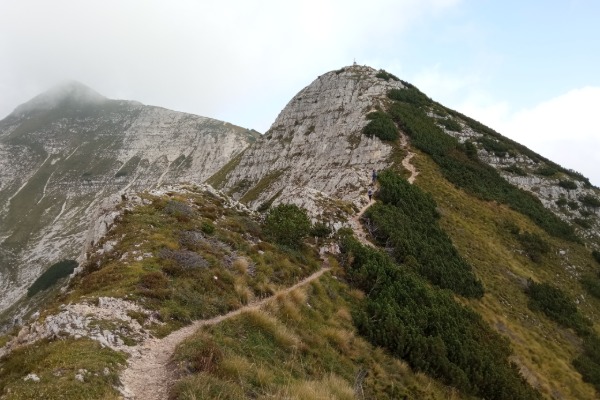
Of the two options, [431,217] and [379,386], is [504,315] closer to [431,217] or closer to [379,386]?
[431,217]

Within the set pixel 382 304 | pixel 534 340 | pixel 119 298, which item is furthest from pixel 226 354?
pixel 534 340

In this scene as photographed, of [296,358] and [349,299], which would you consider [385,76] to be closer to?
[349,299]

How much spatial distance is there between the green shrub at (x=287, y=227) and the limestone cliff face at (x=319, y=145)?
59.5 ft

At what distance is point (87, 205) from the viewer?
14388cm

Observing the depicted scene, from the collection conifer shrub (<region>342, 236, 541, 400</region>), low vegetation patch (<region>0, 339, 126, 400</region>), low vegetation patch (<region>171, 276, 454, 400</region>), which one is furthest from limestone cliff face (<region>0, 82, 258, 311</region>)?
low vegetation patch (<region>0, 339, 126, 400</region>)

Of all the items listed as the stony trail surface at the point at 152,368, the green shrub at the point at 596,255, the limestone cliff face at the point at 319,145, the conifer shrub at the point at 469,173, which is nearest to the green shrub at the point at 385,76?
the limestone cliff face at the point at 319,145

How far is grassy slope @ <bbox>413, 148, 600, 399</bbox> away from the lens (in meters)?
24.0

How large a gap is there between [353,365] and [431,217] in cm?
2414

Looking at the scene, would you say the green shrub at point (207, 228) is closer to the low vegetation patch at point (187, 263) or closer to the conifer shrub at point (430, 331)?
the low vegetation patch at point (187, 263)

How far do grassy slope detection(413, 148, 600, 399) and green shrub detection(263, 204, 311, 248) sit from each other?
1223 centimetres

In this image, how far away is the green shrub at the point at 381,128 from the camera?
5669 centimetres

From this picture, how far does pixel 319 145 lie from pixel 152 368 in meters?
58.6

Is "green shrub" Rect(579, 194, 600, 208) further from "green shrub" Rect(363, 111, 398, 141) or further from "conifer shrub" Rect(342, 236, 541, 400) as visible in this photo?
"conifer shrub" Rect(342, 236, 541, 400)

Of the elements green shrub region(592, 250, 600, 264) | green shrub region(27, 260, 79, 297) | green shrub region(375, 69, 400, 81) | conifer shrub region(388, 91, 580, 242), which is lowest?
green shrub region(27, 260, 79, 297)
